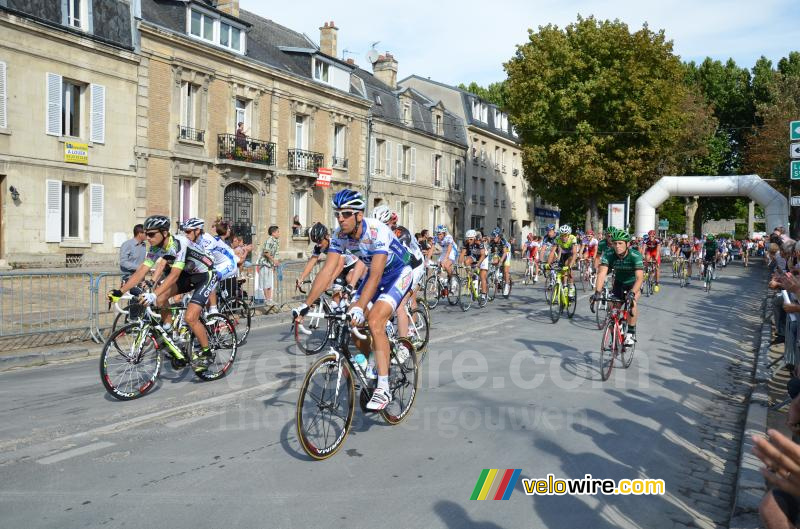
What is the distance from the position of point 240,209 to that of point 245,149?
265cm

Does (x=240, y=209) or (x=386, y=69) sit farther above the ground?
(x=386, y=69)

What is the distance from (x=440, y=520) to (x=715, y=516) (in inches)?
73.1

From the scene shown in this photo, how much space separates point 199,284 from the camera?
7988mm

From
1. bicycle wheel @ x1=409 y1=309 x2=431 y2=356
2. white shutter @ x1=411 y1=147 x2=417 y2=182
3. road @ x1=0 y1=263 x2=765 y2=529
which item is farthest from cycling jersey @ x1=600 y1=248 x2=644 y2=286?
white shutter @ x1=411 y1=147 x2=417 y2=182

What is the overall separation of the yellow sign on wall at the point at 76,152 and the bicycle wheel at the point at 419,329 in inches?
689

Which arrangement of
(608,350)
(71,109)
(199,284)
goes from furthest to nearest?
(71,109) < (608,350) < (199,284)

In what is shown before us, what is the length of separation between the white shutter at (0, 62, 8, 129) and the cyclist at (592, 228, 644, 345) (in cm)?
1933

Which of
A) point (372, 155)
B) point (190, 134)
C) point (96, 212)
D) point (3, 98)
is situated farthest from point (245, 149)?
point (372, 155)

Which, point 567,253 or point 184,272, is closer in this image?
point 184,272

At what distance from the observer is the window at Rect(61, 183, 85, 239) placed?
23.5m

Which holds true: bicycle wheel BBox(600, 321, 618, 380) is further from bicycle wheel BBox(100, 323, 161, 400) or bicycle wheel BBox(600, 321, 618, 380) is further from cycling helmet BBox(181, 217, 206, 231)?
bicycle wheel BBox(100, 323, 161, 400)

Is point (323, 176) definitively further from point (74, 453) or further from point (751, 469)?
point (751, 469)

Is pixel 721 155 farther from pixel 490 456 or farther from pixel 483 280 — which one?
pixel 490 456

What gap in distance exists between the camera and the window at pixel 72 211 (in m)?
23.5
